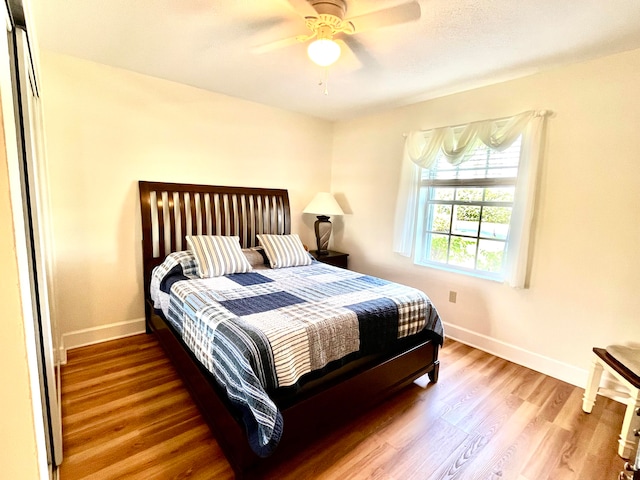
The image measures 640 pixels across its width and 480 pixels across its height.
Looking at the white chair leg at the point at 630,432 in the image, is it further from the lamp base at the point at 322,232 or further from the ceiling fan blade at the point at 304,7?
the lamp base at the point at 322,232

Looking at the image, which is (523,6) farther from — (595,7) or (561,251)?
(561,251)

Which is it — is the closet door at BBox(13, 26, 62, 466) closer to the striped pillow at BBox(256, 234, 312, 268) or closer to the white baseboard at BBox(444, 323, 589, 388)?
the striped pillow at BBox(256, 234, 312, 268)

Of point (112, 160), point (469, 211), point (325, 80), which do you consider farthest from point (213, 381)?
point (469, 211)

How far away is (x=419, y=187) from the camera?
3.27 m

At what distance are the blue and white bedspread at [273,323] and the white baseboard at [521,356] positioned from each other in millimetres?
885

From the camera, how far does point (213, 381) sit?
1.73 metres

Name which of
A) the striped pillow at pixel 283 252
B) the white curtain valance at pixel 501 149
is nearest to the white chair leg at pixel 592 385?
the white curtain valance at pixel 501 149

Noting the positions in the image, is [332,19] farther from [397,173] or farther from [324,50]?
[397,173]

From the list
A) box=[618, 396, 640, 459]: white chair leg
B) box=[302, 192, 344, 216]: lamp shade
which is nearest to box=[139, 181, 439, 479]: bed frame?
box=[302, 192, 344, 216]: lamp shade

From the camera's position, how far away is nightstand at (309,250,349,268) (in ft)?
12.3

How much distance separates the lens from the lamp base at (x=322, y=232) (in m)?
3.88

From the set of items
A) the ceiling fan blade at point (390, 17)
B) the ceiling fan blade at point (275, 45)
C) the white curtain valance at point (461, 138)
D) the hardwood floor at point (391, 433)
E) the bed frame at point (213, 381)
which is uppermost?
the ceiling fan blade at point (275, 45)

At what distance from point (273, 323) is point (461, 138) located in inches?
93.7

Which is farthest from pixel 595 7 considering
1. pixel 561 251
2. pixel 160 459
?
pixel 160 459
